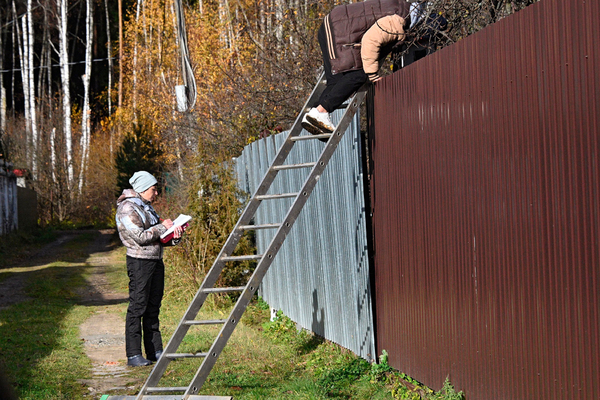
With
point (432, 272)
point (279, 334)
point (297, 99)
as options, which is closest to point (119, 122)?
point (297, 99)

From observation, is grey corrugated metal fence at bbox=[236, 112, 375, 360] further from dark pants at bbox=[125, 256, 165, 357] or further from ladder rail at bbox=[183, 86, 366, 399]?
dark pants at bbox=[125, 256, 165, 357]

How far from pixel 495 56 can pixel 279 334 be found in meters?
4.92

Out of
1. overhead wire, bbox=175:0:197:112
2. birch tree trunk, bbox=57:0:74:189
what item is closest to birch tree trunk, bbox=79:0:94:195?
birch tree trunk, bbox=57:0:74:189

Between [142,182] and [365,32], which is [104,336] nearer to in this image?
[142,182]

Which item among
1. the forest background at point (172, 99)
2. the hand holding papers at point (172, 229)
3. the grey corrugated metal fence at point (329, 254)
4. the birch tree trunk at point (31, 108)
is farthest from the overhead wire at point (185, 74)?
the birch tree trunk at point (31, 108)

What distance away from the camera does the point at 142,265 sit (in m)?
6.59

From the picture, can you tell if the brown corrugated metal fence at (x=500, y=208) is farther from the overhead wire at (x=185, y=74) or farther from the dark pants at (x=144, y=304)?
the overhead wire at (x=185, y=74)

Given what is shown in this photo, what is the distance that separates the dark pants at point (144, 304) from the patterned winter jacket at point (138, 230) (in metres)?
0.09

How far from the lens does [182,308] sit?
378 inches

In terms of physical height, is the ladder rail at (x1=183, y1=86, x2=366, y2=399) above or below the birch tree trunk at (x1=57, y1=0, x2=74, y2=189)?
below

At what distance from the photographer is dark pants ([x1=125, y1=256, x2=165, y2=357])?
6.59 metres

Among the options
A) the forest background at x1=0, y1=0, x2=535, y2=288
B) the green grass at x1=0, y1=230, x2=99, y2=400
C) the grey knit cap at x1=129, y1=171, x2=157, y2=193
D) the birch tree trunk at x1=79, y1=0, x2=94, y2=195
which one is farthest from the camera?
the birch tree trunk at x1=79, y1=0, x2=94, y2=195

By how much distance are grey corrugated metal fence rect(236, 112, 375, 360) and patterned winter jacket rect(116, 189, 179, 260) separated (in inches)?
58.0

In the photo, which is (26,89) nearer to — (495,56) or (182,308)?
(182,308)
